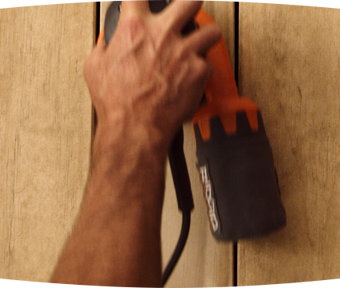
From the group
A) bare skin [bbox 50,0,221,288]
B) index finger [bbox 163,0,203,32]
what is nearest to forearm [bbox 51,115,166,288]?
bare skin [bbox 50,0,221,288]

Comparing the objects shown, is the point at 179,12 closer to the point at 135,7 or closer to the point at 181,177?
the point at 135,7

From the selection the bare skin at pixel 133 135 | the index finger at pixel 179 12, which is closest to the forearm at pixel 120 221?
the bare skin at pixel 133 135

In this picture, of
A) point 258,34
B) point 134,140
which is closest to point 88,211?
point 134,140

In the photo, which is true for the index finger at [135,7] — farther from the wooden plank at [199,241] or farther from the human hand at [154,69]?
the wooden plank at [199,241]

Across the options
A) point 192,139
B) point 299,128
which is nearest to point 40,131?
point 192,139

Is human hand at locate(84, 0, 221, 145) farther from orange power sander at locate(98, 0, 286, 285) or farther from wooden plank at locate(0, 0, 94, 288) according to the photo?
wooden plank at locate(0, 0, 94, 288)

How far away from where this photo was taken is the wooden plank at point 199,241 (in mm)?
430

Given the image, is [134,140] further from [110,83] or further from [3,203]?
[3,203]

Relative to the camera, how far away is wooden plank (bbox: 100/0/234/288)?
0.43m

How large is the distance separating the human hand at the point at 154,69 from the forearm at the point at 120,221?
2cm

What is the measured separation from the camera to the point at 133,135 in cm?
29

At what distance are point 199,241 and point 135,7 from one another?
291 mm

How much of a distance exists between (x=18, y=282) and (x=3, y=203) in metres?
0.11

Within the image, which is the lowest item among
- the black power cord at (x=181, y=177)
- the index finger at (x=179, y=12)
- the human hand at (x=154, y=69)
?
the black power cord at (x=181, y=177)
